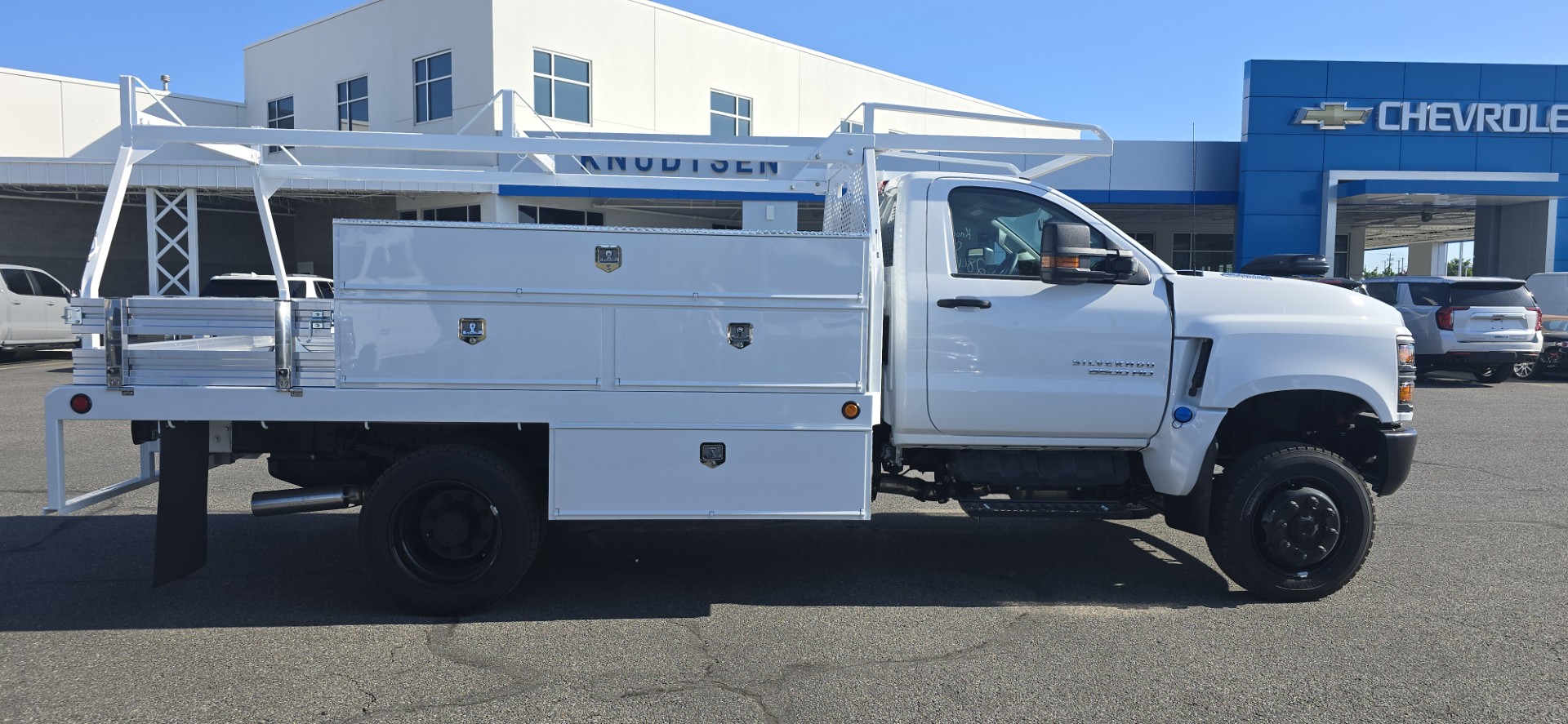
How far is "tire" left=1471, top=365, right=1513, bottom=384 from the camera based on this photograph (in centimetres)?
1741

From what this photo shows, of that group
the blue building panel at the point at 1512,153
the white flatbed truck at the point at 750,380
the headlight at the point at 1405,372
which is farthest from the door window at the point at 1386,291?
the white flatbed truck at the point at 750,380

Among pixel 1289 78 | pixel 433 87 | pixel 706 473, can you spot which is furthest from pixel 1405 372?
pixel 433 87

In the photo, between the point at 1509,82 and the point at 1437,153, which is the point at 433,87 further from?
the point at 1509,82

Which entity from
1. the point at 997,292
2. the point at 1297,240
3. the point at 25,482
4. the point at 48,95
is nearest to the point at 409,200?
the point at 48,95

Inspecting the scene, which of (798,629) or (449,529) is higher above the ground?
(449,529)

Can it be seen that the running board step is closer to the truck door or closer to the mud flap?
the truck door

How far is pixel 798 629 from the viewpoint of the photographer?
16.3ft

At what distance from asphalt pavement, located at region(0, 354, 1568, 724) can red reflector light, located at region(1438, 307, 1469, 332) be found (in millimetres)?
11128

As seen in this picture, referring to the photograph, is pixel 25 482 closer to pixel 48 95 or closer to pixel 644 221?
pixel 644 221

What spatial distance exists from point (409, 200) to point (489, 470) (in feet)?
75.6

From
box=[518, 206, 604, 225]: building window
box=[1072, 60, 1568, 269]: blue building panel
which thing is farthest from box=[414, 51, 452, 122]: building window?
box=[1072, 60, 1568, 269]: blue building panel

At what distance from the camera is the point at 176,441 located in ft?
16.7

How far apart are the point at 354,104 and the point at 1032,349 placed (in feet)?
87.8

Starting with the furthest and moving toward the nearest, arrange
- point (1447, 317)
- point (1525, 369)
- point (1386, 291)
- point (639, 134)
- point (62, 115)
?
1. point (62, 115)
2. point (639, 134)
3. point (1386, 291)
4. point (1525, 369)
5. point (1447, 317)
